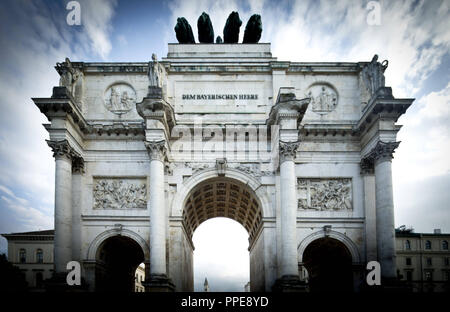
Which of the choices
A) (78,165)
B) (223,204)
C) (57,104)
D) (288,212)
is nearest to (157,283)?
(288,212)

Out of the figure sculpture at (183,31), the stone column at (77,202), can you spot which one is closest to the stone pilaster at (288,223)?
the stone column at (77,202)

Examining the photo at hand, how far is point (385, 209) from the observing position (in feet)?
67.4

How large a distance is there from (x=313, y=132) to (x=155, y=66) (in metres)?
8.82

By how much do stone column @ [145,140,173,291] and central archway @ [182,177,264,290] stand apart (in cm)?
258

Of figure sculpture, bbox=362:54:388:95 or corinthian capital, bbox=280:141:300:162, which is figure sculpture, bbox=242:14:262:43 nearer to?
figure sculpture, bbox=362:54:388:95

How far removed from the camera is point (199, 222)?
30734 millimetres

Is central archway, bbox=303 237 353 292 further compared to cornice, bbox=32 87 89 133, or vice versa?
central archway, bbox=303 237 353 292

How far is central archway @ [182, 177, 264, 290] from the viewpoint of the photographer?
23602mm

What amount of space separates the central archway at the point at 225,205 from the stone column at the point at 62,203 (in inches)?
228

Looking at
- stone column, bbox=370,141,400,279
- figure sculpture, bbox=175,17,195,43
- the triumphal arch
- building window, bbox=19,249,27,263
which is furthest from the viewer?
building window, bbox=19,249,27,263

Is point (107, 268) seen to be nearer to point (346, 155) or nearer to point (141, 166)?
point (141, 166)

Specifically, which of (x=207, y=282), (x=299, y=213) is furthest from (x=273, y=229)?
(x=207, y=282)

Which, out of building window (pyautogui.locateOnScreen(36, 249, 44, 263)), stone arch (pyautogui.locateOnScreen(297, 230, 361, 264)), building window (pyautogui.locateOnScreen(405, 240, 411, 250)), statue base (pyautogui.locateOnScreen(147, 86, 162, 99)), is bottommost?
building window (pyautogui.locateOnScreen(36, 249, 44, 263))

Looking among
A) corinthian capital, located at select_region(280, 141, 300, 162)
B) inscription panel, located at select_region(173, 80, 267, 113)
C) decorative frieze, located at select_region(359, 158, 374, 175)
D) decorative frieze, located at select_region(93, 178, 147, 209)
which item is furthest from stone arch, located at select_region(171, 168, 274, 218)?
decorative frieze, located at select_region(359, 158, 374, 175)
